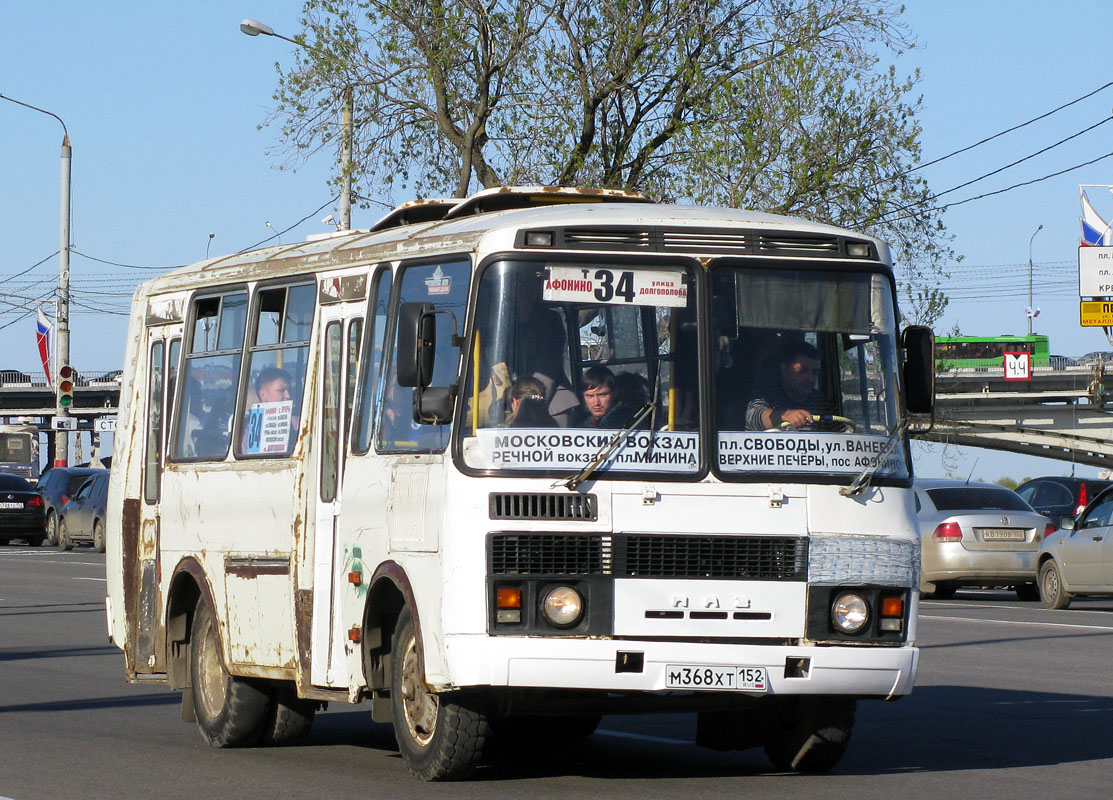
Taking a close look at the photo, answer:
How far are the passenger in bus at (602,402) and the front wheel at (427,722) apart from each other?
123cm

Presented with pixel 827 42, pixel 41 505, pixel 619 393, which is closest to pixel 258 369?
pixel 619 393

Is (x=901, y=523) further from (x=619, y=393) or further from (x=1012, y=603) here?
(x=1012, y=603)

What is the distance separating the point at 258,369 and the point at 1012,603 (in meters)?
15.9

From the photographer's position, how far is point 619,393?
823 cm

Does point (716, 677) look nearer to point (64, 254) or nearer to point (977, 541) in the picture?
point (977, 541)

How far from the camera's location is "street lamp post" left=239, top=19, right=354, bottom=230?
32094mm

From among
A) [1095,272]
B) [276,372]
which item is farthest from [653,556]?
[1095,272]

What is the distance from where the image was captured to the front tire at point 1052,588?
72.2 feet

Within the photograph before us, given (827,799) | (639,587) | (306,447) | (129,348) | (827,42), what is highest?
(827,42)

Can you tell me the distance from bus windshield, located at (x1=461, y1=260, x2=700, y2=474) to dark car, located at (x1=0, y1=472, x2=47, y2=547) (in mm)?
35435

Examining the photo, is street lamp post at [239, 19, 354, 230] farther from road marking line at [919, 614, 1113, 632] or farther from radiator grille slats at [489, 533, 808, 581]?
radiator grille slats at [489, 533, 808, 581]

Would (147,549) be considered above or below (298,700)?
above

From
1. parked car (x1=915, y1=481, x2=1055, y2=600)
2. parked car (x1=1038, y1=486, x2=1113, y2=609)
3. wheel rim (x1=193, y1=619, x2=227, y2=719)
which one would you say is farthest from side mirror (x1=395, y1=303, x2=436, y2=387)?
parked car (x1=915, y1=481, x2=1055, y2=600)

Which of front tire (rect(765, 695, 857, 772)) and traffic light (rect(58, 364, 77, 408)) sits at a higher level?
traffic light (rect(58, 364, 77, 408))
